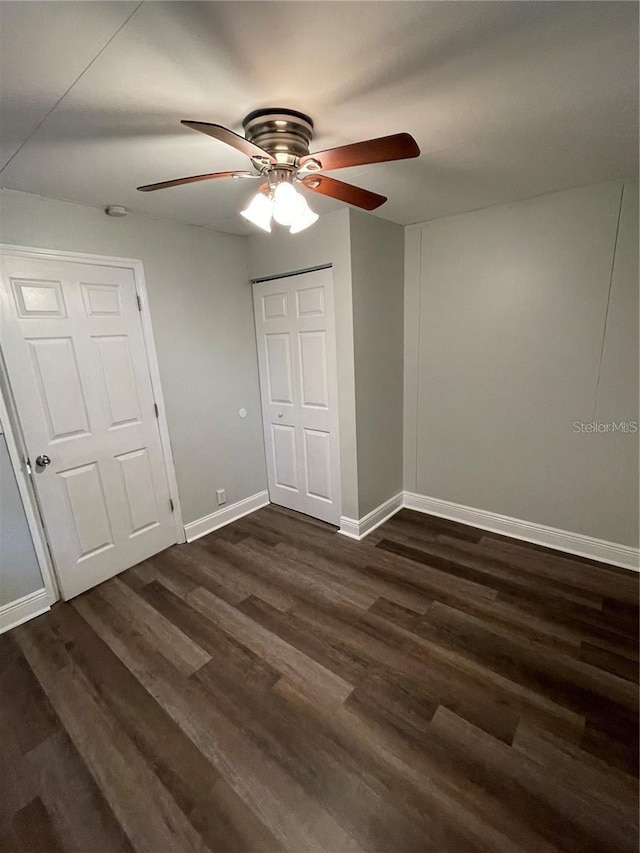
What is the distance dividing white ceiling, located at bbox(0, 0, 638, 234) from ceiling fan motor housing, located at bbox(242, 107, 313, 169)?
0.12ft

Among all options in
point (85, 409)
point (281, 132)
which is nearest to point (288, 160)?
point (281, 132)

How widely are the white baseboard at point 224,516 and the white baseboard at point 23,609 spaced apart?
940 millimetres

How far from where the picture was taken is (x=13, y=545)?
2.05 meters

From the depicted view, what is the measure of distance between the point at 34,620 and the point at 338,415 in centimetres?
229

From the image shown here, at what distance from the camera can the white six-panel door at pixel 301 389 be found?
2.71 metres

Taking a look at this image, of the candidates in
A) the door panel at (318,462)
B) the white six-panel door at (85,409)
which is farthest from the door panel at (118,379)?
the door panel at (318,462)

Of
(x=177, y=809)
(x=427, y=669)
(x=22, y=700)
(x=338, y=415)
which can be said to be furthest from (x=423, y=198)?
(x=22, y=700)

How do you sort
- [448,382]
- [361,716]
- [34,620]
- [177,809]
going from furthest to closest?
[448,382]
[34,620]
[361,716]
[177,809]

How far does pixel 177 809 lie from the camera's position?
123cm

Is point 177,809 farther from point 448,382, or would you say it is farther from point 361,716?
point 448,382

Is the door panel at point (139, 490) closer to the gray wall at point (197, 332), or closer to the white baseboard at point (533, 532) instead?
the gray wall at point (197, 332)

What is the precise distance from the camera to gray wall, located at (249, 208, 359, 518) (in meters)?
2.44

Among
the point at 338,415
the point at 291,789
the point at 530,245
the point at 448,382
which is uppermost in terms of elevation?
the point at 530,245

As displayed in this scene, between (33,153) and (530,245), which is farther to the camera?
(530,245)
